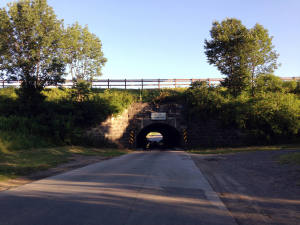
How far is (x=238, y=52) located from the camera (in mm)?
27234

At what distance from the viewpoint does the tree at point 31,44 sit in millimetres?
24031

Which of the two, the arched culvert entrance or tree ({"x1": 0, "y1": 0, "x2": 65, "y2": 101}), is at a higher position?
tree ({"x1": 0, "y1": 0, "x2": 65, "y2": 101})

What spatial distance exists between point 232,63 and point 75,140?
1885 cm

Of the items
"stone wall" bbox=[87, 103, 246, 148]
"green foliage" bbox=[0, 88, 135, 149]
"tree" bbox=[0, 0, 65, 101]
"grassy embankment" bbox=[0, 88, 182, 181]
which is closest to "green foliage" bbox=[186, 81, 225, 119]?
"stone wall" bbox=[87, 103, 246, 148]

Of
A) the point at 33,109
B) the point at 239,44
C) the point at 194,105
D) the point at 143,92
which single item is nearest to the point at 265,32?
the point at 239,44

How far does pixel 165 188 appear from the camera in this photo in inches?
271

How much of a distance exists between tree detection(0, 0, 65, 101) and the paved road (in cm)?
1861

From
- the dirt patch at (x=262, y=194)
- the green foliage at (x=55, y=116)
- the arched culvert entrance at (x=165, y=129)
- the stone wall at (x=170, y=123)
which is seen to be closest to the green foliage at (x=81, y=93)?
the green foliage at (x=55, y=116)

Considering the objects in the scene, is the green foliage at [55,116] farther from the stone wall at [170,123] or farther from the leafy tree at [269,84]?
the leafy tree at [269,84]

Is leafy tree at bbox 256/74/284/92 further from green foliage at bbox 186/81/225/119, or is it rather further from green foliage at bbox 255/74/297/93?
green foliage at bbox 186/81/225/119

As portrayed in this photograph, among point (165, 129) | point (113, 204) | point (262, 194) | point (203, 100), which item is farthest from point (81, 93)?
point (262, 194)

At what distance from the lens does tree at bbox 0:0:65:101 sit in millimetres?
24031

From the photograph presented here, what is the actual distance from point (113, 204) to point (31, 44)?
24525 mm

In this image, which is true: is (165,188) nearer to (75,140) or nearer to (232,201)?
(232,201)
